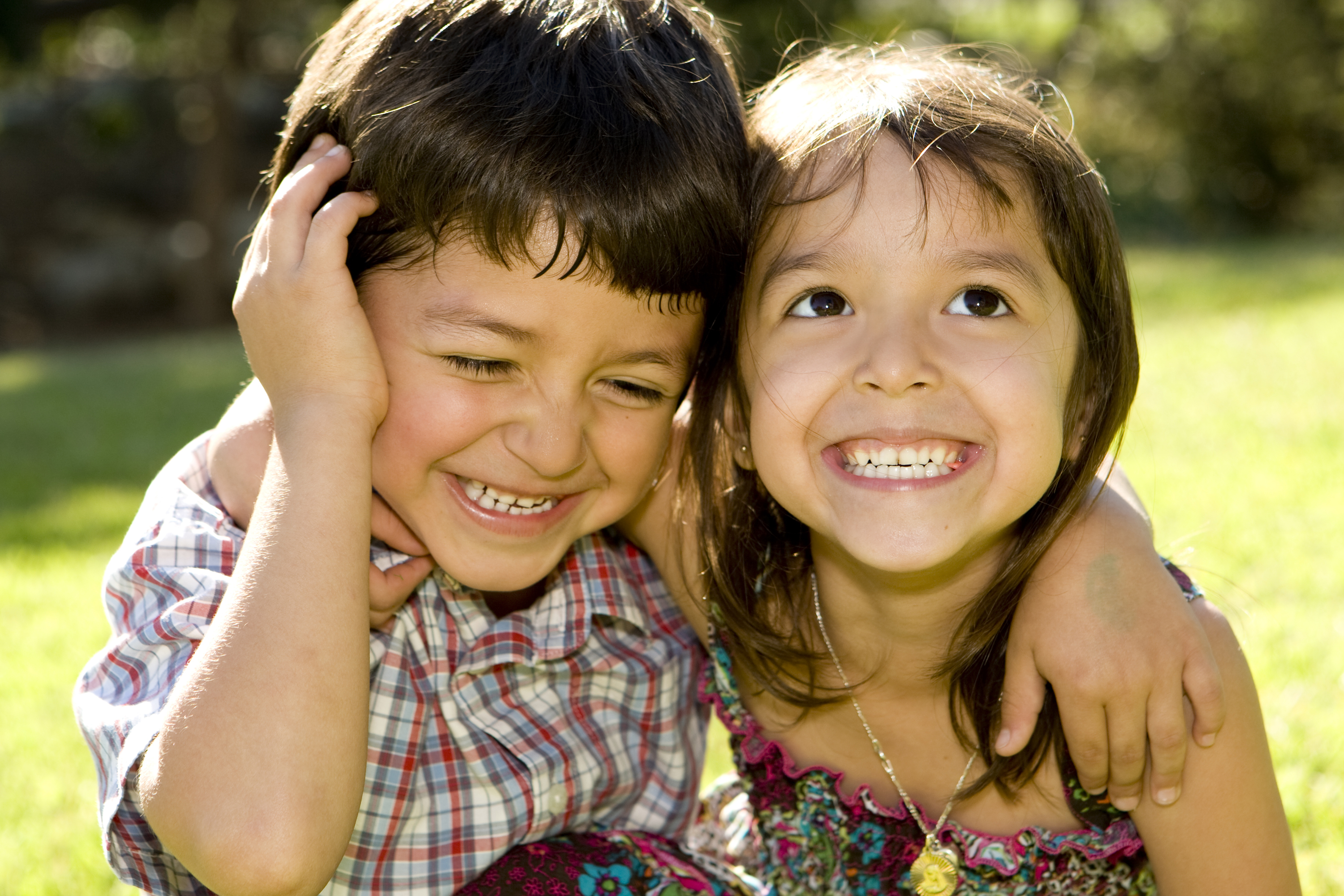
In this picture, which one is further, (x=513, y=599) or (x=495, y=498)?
(x=513, y=599)

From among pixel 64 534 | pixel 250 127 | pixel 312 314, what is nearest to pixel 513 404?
pixel 312 314

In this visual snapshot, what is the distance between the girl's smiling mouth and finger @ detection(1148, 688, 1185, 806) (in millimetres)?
463

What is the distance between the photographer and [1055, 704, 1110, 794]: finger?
1.94 metres

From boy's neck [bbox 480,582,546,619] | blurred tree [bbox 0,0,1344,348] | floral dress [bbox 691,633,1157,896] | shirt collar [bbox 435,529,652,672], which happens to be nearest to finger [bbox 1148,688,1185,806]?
floral dress [bbox 691,633,1157,896]

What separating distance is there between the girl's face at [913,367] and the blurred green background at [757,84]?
2.44 ft

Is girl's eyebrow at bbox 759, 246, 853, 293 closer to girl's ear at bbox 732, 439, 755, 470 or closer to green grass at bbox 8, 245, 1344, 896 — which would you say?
girl's ear at bbox 732, 439, 755, 470

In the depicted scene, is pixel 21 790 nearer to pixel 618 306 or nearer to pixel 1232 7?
pixel 618 306

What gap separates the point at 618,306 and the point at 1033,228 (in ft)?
2.17

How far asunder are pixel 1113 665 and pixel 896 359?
58 centimetres

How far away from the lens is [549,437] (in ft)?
6.43

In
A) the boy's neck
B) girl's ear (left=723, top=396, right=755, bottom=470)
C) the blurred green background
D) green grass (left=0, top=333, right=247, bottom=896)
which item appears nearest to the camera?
girl's ear (left=723, top=396, right=755, bottom=470)

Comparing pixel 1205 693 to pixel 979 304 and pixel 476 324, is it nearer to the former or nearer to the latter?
pixel 979 304

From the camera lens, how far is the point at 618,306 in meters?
1.97

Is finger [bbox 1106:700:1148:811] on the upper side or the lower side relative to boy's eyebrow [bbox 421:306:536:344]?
lower
